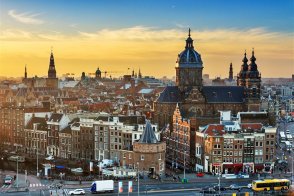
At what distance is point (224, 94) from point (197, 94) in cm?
382

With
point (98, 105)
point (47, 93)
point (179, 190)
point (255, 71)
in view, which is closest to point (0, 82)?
point (47, 93)

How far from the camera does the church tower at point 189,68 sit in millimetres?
65500

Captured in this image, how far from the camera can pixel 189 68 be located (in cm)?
6575

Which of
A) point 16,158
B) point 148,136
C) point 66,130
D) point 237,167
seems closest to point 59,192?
point 148,136

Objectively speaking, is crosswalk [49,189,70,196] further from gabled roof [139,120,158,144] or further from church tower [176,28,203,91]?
church tower [176,28,203,91]

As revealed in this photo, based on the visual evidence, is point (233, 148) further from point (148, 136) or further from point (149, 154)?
point (148, 136)

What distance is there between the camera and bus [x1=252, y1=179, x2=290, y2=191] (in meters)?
41.9

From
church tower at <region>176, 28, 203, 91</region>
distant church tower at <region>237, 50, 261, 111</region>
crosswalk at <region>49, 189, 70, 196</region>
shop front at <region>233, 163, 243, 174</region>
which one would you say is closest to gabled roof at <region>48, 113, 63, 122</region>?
church tower at <region>176, 28, 203, 91</region>

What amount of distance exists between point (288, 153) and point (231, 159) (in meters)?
12.5

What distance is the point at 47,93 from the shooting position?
105250mm

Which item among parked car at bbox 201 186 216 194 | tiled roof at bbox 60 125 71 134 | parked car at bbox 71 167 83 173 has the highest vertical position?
tiled roof at bbox 60 125 71 134

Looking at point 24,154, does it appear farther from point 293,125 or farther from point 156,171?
point 293,125

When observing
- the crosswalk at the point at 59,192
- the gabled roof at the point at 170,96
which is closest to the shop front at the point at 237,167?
the gabled roof at the point at 170,96

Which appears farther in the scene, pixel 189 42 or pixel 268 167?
pixel 189 42
